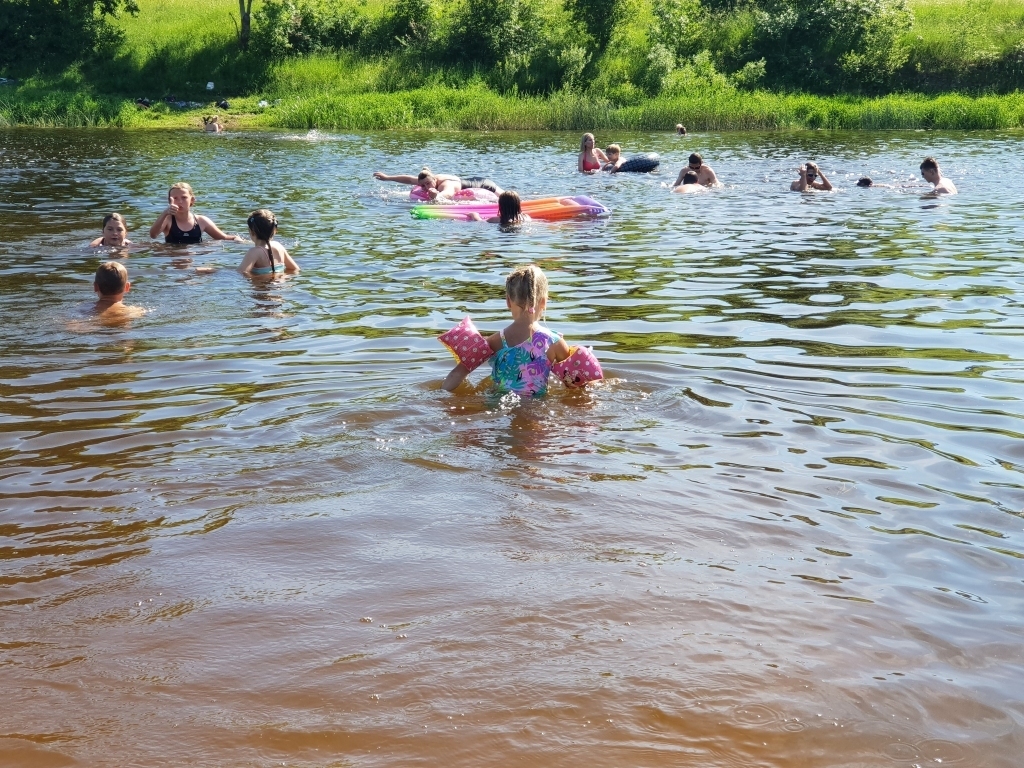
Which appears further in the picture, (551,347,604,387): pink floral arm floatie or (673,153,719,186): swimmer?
(673,153,719,186): swimmer

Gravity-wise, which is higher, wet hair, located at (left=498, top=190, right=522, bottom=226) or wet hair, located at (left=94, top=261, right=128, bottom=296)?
wet hair, located at (left=498, top=190, right=522, bottom=226)

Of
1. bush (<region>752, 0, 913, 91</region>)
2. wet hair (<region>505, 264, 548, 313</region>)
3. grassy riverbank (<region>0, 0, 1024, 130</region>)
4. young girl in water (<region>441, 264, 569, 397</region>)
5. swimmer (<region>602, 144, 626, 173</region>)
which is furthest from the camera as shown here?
bush (<region>752, 0, 913, 91</region>)

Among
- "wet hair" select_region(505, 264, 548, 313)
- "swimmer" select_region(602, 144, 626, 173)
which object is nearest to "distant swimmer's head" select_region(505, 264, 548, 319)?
"wet hair" select_region(505, 264, 548, 313)

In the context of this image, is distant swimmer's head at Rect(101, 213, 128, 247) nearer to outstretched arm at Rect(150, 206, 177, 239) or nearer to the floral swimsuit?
outstretched arm at Rect(150, 206, 177, 239)

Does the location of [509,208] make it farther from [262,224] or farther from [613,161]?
[613,161]

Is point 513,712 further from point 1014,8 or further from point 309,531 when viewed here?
point 1014,8

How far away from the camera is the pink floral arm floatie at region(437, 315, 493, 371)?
685cm

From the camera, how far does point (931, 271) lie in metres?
11.5

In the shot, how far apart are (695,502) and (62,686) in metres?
2.83

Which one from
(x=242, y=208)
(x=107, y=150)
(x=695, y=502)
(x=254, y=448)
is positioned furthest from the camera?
(x=107, y=150)

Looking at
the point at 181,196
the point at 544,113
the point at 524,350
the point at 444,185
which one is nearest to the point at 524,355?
the point at 524,350

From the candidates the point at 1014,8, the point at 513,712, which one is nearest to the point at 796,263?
the point at 513,712

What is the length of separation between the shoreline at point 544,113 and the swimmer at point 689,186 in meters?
16.6

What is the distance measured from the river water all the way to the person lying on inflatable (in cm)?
17
